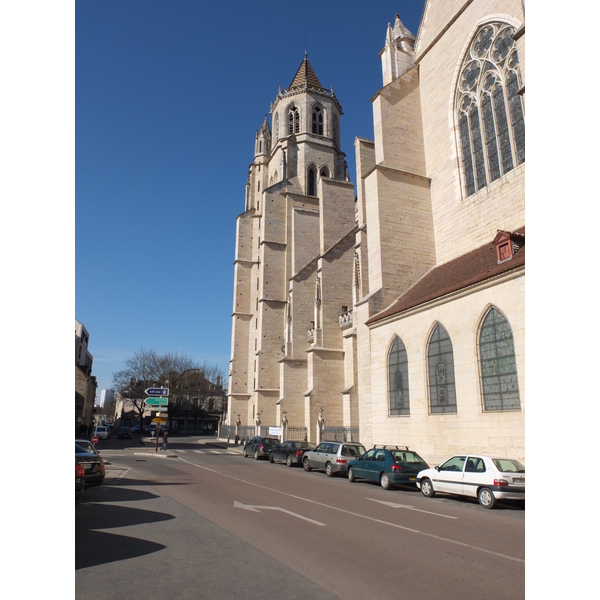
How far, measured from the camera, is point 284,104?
47.3m

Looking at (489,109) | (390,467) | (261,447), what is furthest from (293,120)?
(390,467)

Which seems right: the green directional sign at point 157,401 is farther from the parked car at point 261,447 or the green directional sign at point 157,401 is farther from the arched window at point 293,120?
the arched window at point 293,120

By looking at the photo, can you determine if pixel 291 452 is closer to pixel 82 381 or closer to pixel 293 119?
pixel 293 119

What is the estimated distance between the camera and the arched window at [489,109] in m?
17.6

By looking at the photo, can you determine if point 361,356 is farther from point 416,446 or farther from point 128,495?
point 128,495

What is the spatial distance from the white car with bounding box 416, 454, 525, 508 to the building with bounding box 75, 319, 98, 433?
41.5 m

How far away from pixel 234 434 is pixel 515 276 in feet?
102

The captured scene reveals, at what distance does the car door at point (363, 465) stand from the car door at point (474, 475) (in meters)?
4.02

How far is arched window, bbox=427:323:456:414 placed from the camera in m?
15.5

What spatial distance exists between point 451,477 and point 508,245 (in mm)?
7254

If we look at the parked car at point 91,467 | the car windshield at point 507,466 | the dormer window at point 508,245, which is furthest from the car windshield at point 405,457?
the parked car at point 91,467

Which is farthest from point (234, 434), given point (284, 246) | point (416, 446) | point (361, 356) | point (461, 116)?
point (461, 116)

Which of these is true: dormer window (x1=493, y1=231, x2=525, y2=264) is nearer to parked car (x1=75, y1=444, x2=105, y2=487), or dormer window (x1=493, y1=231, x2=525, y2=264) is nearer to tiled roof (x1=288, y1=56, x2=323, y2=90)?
parked car (x1=75, y1=444, x2=105, y2=487)

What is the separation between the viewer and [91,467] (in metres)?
11.4
